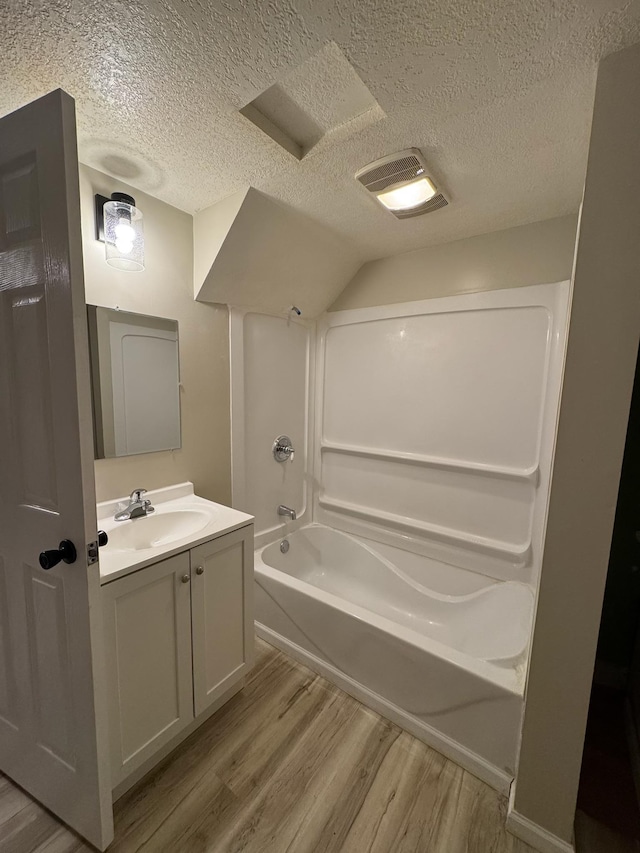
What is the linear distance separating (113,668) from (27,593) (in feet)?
1.19

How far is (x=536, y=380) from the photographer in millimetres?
1796

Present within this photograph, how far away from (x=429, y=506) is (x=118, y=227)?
222cm

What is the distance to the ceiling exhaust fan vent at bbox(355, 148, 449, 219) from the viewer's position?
50.6 inches

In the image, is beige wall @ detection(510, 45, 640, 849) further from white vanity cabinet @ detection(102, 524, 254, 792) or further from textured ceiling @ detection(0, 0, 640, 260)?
white vanity cabinet @ detection(102, 524, 254, 792)

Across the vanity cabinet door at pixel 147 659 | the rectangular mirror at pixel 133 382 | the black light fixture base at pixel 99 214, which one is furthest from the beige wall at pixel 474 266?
the vanity cabinet door at pixel 147 659

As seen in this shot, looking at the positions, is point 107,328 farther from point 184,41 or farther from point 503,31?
point 503,31

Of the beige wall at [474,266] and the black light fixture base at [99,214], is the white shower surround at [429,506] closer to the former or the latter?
the beige wall at [474,266]

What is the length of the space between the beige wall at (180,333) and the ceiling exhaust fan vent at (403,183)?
100cm

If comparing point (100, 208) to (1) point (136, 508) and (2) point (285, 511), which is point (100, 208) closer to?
(1) point (136, 508)

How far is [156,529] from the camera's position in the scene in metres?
1.54

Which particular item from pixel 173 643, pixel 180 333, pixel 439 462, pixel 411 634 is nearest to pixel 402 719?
pixel 411 634

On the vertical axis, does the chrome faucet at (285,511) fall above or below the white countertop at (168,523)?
below

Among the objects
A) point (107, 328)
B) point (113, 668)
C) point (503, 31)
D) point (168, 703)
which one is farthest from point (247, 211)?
point (168, 703)

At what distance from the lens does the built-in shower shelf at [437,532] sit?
1.88 meters
